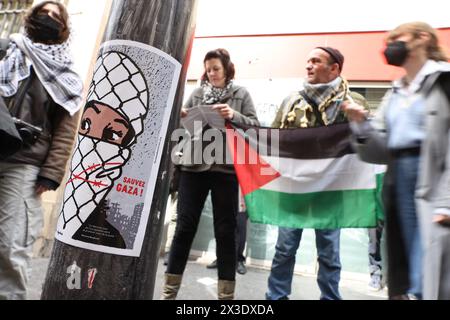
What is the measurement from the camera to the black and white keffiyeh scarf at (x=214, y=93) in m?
2.64

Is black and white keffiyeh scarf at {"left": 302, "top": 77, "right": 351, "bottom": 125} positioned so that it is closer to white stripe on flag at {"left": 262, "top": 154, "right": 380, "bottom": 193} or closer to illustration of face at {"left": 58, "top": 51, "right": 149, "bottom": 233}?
white stripe on flag at {"left": 262, "top": 154, "right": 380, "bottom": 193}

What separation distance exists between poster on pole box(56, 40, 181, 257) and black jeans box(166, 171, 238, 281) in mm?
1036

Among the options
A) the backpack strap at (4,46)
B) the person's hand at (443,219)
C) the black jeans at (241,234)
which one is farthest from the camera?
the black jeans at (241,234)

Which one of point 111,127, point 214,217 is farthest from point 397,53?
point 111,127

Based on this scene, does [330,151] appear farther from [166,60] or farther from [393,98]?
[166,60]

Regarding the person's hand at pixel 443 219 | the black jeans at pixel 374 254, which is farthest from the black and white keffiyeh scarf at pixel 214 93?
the black jeans at pixel 374 254

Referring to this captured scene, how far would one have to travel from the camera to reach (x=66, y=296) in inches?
50.2

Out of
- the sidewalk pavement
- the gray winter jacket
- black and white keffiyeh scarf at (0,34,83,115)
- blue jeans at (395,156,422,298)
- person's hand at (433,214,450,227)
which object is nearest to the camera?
person's hand at (433,214,450,227)

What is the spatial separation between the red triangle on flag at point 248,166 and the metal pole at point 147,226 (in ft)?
3.82

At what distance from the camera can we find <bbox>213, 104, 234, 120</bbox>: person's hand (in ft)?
8.07

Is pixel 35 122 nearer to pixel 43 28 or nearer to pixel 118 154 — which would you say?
pixel 43 28

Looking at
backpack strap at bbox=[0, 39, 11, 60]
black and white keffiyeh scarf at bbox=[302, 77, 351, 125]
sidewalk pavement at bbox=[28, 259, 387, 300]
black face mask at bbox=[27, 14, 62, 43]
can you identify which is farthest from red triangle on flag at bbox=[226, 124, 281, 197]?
backpack strap at bbox=[0, 39, 11, 60]

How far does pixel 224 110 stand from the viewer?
2.46m

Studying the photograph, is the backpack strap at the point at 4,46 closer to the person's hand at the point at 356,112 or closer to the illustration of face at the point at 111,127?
the illustration of face at the point at 111,127
